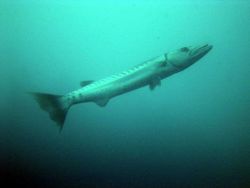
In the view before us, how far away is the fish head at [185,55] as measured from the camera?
6.21 ft

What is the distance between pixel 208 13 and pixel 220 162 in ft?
3.03

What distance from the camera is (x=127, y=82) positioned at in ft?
6.50

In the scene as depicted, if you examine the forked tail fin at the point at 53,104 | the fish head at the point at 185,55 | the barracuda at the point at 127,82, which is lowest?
the forked tail fin at the point at 53,104

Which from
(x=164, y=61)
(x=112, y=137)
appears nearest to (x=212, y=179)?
(x=112, y=137)

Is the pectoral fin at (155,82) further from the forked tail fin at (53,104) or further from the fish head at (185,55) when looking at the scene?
the forked tail fin at (53,104)

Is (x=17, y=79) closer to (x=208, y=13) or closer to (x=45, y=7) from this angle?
(x=45, y=7)

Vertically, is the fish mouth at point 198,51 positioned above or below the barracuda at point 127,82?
above

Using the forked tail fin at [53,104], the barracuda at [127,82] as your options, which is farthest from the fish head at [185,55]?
the forked tail fin at [53,104]

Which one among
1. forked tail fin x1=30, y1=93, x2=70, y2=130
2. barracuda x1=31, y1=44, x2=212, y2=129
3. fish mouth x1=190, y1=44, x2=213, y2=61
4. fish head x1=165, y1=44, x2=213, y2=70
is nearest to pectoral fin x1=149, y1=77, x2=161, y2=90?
barracuda x1=31, y1=44, x2=212, y2=129


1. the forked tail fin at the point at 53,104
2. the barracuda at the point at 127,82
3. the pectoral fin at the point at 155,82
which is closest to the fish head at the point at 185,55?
the barracuda at the point at 127,82

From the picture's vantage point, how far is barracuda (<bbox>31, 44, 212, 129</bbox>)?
1.91 m

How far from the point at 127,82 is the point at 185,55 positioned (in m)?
0.35

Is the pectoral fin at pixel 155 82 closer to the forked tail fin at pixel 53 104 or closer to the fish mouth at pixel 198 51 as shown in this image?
the fish mouth at pixel 198 51

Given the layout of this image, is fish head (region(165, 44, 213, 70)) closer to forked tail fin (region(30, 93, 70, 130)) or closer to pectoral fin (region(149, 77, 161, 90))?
pectoral fin (region(149, 77, 161, 90))
